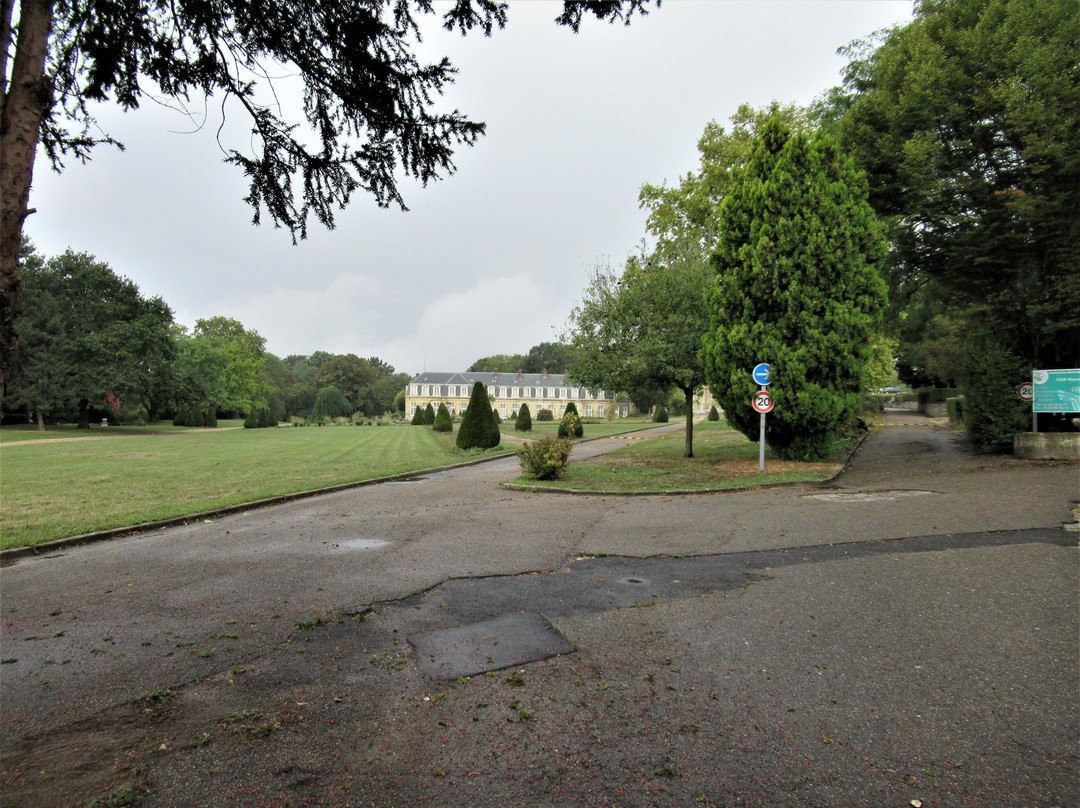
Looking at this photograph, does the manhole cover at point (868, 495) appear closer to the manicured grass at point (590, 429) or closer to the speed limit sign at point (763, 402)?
the speed limit sign at point (763, 402)

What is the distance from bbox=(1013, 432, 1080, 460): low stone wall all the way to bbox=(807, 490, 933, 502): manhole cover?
6.32 metres

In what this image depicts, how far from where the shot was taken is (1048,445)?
536 inches

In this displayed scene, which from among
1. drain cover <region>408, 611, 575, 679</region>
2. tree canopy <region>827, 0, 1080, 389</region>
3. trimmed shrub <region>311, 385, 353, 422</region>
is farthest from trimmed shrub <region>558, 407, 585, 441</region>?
trimmed shrub <region>311, 385, 353, 422</region>

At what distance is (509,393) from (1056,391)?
9028 centimetres

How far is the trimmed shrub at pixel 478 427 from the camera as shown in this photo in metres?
23.2

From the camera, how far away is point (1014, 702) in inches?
124

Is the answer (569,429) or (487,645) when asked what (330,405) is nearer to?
(569,429)

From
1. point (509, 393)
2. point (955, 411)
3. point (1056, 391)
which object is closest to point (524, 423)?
point (955, 411)

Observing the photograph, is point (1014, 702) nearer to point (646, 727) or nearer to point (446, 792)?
point (646, 727)

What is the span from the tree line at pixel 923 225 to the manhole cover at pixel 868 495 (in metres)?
3.67

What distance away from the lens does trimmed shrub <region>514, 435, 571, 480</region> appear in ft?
42.9

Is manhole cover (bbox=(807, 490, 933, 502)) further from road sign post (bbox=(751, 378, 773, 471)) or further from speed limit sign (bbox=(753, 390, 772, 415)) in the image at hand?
speed limit sign (bbox=(753, 390, 772, 415))

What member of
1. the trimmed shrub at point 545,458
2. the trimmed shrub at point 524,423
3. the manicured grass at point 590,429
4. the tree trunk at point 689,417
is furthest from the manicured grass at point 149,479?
the trimmed shrub at point 524,423

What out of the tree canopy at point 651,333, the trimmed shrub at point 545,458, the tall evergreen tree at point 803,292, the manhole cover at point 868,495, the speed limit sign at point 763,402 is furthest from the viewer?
the tree canopy at point 651,333
